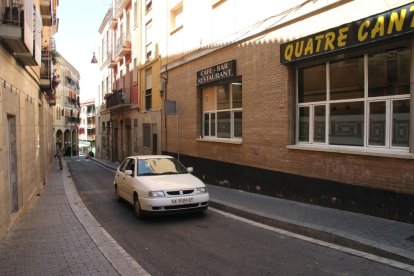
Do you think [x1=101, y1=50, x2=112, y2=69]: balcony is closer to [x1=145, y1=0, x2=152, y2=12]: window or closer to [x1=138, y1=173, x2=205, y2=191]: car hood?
[x1=145, y1=0, x2=152, y2=12]: window

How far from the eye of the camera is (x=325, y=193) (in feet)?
27.9

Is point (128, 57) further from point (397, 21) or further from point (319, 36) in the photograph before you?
point (397, 21)

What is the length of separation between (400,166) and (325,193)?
1974 mm

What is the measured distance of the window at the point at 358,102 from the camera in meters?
7.18

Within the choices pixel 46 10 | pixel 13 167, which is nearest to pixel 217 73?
pixel 13 167

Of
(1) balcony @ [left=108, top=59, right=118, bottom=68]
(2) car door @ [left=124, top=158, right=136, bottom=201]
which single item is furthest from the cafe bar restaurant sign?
(1) balcony @ [left=108, top=59, right=118, bottom=68]

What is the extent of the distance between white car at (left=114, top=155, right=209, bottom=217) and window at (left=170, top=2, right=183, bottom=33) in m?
9.00

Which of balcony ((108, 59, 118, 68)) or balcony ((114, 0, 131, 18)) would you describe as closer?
balcony ((114, 0, 131, 18))

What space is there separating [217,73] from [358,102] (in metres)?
6.04

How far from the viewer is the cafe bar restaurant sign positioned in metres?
6.63

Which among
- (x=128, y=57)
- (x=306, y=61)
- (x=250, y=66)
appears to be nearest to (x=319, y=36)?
(x=306, y=61)

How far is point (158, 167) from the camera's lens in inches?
381

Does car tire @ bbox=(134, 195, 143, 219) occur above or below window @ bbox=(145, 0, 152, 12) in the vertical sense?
below

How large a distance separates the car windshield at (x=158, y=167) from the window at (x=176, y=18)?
28.4ft
